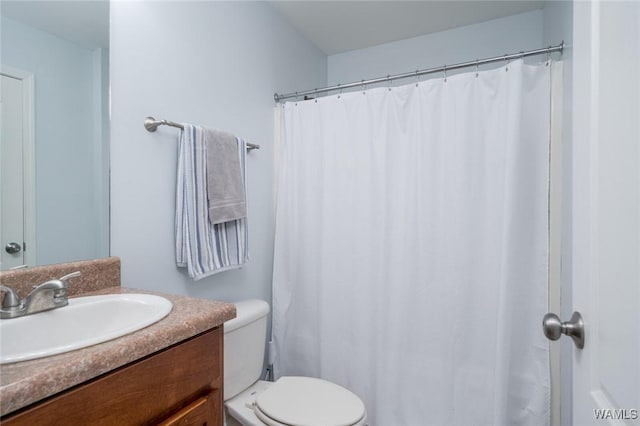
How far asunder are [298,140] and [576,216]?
1443 millimetres

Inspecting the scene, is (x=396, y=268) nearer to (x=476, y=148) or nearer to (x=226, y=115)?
(x=476, y=148)

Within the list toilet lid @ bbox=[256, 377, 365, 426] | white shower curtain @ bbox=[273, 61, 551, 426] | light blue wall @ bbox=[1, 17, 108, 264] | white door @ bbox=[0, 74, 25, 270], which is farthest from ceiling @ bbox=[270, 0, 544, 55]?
toilet lid @ bbox=[256, 377, 365, 426]

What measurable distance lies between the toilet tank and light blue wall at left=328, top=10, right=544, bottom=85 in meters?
1.82

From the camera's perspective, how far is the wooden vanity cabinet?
572mm

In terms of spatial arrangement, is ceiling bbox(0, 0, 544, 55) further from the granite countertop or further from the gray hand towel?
the granite countertop

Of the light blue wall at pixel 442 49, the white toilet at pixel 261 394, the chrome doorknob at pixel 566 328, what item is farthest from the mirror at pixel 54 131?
the light blue wall at pixel 442 49

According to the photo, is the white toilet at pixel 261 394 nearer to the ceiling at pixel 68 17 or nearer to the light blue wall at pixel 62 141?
the light blue wall at pixel 62 141

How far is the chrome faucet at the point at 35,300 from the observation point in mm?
808

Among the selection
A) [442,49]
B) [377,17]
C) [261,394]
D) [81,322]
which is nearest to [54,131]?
[81,322]

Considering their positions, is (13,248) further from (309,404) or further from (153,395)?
(309,404)

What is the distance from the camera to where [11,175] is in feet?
3.08

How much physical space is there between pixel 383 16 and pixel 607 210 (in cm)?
192

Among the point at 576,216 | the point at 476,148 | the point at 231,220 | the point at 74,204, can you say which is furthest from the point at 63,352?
the point at 476,148

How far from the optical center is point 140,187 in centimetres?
126
